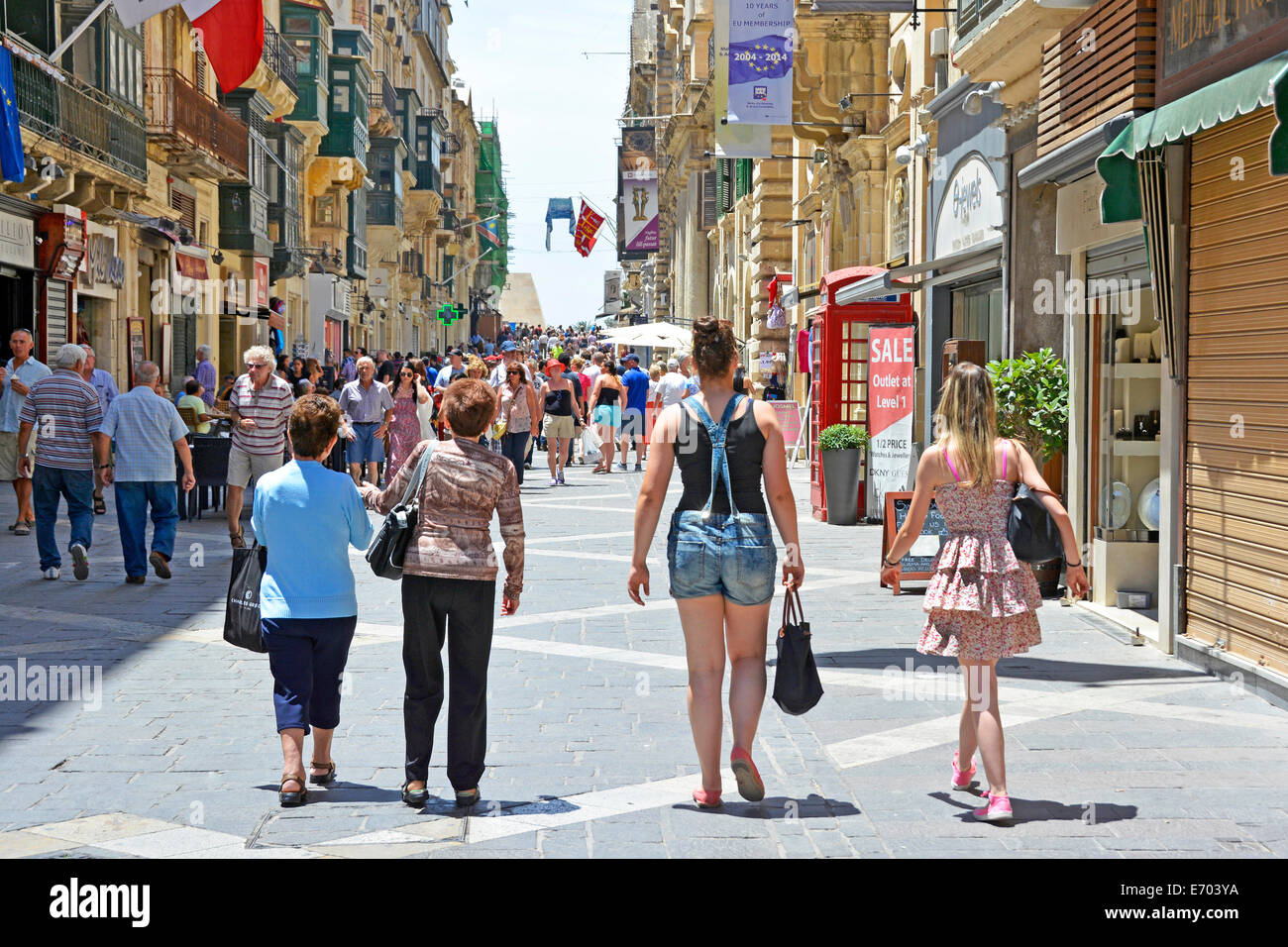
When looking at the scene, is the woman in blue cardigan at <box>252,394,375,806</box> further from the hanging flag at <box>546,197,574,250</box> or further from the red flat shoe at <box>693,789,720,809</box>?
the hanging flag at <box>546,197,574,250</box>

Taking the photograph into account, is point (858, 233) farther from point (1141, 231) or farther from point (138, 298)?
point (1141, 231)

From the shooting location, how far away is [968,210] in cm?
1552

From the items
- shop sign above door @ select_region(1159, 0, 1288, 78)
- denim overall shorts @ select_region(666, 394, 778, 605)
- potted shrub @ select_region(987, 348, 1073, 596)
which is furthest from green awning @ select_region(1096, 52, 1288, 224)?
denim overall shorts @ select_region(666, 394, 778, 605)

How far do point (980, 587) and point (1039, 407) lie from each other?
6.00 meters

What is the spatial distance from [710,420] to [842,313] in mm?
12167

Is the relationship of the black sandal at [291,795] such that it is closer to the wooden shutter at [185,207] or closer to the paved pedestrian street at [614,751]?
the paved pedestrian street at [614,751]

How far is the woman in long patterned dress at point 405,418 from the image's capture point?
62.9 ft

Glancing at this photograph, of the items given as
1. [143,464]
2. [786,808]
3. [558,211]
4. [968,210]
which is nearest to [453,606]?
[786,808]

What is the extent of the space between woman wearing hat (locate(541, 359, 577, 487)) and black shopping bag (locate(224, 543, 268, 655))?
662 inches

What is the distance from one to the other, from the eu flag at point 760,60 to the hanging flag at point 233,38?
7142 millimetres

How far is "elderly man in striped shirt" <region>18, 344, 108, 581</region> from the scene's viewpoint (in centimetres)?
1212

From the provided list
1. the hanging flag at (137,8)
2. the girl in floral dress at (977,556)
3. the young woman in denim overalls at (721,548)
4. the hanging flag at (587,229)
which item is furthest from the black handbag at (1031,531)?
the hanging flag at (587,229)

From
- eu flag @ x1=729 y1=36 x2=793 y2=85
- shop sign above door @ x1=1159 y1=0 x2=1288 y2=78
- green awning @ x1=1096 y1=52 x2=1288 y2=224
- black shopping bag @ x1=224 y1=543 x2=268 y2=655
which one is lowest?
black shopping bag @ x1=224 y1=543 x2=268 y2=655

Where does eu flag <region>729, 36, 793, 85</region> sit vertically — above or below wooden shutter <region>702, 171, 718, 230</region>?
below
